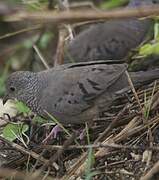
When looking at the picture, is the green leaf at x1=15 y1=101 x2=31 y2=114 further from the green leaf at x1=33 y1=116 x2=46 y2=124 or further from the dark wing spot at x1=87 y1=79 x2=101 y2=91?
the dark wing spot at x1=87 y1=79 x2=101 y2=91

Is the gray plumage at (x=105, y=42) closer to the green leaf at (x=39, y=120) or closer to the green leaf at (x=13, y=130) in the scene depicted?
the green leaf at (x=39, y=120)

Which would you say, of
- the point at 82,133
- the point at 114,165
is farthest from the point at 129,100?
the point at 114,165

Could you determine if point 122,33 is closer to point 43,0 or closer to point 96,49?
point 96,49

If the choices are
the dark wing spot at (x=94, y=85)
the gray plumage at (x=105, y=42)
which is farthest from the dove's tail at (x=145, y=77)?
the gray plumage at (x=105, y=42)

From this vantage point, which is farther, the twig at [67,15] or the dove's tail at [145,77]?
the dove's tail at [145,77]

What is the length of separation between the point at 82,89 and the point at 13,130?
24.5 inches

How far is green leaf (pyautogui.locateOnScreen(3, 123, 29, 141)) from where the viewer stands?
10.2 feet

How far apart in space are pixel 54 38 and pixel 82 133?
358 cm

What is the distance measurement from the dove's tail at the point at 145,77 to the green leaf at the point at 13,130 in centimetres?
95

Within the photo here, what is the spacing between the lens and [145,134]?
2.78 m

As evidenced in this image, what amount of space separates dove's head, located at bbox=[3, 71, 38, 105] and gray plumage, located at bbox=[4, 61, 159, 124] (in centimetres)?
14

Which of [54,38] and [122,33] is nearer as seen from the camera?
[122,33]

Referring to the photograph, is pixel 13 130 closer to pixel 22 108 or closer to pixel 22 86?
pixel 22 108

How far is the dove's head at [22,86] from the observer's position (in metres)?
3.70
